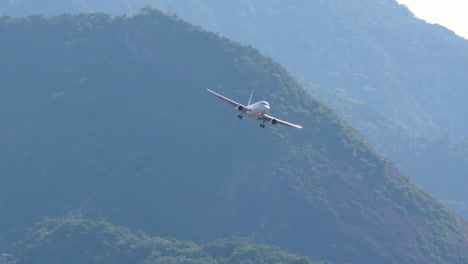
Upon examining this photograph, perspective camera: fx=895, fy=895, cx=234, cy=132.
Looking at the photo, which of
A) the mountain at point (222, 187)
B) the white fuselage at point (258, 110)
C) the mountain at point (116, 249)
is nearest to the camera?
the white fuselage at point (258, 110)

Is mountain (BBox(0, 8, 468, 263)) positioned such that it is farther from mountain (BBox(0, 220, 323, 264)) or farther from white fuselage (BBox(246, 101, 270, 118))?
white fuselage (BBox(246, 101, 270, 118))

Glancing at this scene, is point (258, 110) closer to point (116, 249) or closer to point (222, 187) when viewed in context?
point (116, 249)

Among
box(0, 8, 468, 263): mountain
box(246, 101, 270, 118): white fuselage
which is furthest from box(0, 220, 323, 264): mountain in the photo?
box(246, 101, 270, 118): white fuselage

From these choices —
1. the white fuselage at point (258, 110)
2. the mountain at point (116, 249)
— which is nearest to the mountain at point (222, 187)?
the mountain at point (116, 249)

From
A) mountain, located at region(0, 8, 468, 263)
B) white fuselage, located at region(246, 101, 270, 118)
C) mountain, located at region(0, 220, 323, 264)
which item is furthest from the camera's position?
mountain, located at region(0, 8, 468, 263)

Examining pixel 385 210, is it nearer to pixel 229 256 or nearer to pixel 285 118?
pixel 285 118

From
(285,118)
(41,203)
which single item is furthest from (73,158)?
(285,118)

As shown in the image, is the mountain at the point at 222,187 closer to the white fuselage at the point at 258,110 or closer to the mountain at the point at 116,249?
the mountain at the point at 116,249

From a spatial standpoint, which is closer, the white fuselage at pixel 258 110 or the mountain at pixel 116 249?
the white fuselage at pixel 258 110

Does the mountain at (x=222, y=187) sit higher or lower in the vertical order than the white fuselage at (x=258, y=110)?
lower
